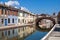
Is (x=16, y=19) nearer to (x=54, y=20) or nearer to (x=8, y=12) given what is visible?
(x=8, y=12)

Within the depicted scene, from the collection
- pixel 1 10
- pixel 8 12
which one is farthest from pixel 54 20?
pixel 1 10

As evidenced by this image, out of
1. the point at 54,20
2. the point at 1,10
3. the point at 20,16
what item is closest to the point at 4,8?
the point at 1,10

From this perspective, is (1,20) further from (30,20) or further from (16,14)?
(30,20)

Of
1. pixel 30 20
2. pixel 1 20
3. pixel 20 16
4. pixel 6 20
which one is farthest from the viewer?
pixel 30 20

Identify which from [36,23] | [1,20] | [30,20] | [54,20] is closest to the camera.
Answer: [1,20]

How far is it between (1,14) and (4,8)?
2.76 metres

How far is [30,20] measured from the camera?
77.8m

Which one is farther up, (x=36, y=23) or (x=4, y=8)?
(x=4, y=8)

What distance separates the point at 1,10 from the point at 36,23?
29.7 metres

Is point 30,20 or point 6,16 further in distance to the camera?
point 30,20

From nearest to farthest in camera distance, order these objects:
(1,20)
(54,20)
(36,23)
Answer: (1,20), (54,20), (36,23)

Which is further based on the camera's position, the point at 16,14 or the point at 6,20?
the point at 16,14

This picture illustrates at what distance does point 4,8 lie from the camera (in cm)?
4503

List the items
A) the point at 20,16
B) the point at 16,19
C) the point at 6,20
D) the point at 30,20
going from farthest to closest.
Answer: the point at 30,20 → the point at 20,16 → the point at 16,19 → the point at 6,20
